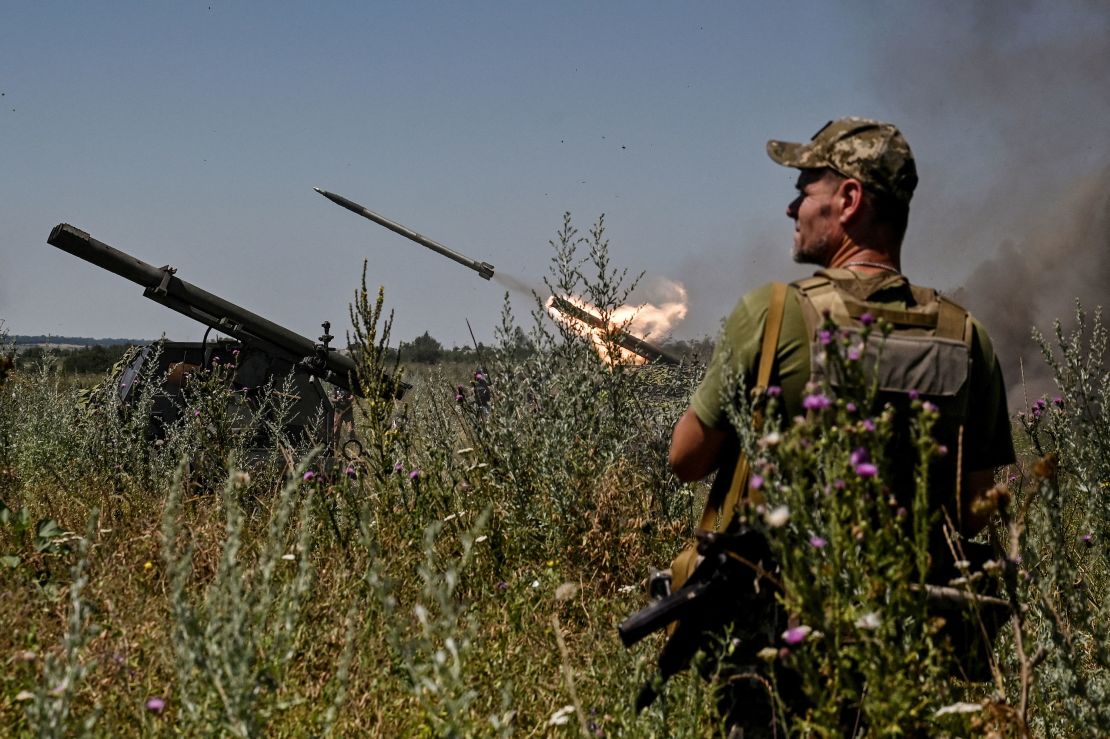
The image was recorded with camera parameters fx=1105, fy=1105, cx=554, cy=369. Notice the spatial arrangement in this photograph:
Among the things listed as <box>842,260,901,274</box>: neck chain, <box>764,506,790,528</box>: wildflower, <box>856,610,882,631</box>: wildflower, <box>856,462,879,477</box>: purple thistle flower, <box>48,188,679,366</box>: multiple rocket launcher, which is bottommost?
<box>856,610,882,631</box>: wildflower

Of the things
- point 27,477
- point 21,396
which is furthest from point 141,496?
point 21,396

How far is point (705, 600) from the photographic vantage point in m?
2.65

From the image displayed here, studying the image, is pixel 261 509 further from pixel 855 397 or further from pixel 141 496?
pixel 855 397

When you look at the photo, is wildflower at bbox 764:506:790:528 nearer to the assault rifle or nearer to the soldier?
the assault rifle

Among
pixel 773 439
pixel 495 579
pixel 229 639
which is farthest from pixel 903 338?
pixel 495 579

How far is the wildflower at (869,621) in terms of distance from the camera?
2.21m

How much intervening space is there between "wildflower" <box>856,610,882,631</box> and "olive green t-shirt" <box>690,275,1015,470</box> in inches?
22.1

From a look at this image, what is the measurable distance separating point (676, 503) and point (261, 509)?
2265 mm

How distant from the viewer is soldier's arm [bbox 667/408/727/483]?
275cm

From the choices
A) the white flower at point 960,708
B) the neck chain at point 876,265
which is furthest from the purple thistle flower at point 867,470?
the neck chain at point 876,265

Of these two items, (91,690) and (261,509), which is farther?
(261,509)

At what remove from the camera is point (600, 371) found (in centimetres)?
555

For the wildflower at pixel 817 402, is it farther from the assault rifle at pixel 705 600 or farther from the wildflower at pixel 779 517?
the assault rifle at pixel 705 600

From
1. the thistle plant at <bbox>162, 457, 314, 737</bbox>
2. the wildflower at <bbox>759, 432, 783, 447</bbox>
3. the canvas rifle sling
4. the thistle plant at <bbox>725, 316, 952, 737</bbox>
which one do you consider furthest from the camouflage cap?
the thistle plant at <bbox>162, 457, 314, 737</bbox>
